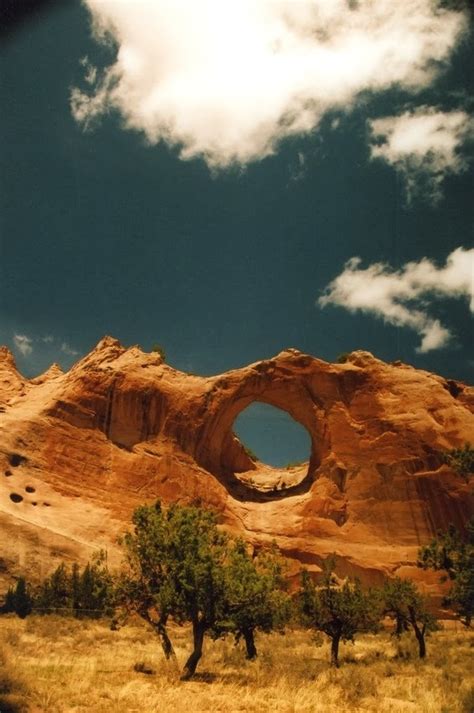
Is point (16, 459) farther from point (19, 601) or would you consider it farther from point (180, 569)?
point (180, 569)

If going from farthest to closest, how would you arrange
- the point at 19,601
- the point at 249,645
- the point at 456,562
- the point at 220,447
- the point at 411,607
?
the point at 220,447 < the point at 19,601 < the point at 411,607 < the point at 456,562 < the point at 249,645

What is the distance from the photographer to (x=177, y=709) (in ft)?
37.2

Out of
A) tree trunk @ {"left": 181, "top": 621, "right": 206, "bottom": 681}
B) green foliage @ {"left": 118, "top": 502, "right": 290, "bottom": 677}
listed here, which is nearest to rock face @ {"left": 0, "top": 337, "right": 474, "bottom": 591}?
green foliage @ {"left": 118, "top": 502, "right": 290, "bottom": 677}

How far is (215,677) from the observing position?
53.7 feet

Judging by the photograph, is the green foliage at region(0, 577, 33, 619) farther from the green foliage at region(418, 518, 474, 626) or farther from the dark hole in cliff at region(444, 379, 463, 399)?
the dark hole in cliff at region(444, 379, 463, 399)

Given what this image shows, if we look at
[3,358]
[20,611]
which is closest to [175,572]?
[20,611]

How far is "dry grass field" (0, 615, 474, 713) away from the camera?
11.8 metres

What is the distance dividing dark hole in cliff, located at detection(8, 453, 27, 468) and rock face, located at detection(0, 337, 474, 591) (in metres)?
0.07

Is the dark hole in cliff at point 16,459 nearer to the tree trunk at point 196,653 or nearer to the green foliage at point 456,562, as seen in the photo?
the tree trunk at point 196,653

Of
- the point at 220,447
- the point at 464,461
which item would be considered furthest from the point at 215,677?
the point at 220,447

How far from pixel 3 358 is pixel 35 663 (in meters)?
34.7

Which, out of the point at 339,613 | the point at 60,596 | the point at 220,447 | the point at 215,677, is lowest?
the point at 215,677

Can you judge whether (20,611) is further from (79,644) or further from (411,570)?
(411,570)

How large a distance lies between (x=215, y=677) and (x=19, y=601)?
52.8ft
